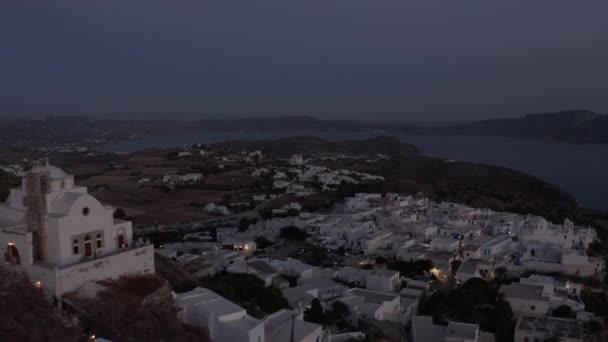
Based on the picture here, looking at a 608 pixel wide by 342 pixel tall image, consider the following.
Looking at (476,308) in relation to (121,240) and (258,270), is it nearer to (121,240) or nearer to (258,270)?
(258,270)

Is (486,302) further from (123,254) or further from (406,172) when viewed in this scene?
(406,172)

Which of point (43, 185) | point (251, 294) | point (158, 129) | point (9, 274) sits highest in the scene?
point (43, 185)

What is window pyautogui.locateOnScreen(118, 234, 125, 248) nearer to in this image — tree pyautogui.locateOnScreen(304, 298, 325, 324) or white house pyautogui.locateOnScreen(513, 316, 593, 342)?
tree pyautogui.locateOnScreen(304, 298, 325, 324)

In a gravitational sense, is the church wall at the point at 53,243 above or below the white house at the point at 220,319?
above

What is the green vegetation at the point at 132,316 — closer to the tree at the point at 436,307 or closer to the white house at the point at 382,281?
the tree at the point at 436,307

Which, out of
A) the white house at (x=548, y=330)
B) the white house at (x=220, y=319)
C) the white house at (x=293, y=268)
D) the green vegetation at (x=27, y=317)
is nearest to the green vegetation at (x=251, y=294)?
the white house at (x=220, y=319)

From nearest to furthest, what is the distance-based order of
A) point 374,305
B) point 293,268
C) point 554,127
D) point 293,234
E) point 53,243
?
point 53,243 → point 374,305 → point 293,268 → point 293,234 → point 554,127

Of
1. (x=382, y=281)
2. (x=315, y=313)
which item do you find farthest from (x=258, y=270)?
(x=315, y=313)
